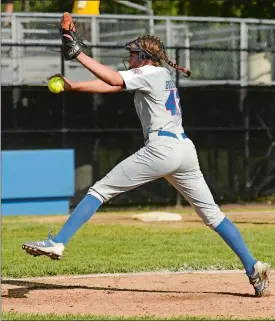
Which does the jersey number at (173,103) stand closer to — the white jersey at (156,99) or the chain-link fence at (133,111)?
the white jersey at (156,99)

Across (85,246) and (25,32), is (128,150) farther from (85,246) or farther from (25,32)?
(85,246)

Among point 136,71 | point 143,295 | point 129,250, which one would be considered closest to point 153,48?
point 136,71

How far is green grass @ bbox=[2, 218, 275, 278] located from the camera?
1023 centimetres

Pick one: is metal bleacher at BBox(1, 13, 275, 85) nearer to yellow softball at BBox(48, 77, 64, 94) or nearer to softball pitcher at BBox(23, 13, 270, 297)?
softball pitcher at BBox(23, 13, 270, 297)

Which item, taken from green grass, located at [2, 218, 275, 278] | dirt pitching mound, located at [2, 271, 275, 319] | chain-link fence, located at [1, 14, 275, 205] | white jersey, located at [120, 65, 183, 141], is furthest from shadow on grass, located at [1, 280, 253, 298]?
chain-link fence, located at [1, 14, 275, 205]

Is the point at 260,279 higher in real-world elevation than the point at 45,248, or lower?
lower

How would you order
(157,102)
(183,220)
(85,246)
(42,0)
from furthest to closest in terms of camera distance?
(42,0) < (183,220) < (85,246) < (157,102)

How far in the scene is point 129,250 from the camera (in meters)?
11.8

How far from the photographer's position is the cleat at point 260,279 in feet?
27.7

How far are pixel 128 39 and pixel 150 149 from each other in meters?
10.8

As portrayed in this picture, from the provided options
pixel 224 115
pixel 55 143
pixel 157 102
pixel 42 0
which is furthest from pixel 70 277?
pixel 42 0

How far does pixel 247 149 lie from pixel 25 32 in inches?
184

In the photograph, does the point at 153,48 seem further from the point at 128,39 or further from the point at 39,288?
the point at 128,39

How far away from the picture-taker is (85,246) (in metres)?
12.3
